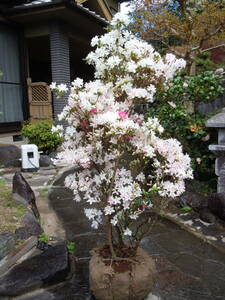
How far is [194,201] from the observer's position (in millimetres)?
4812

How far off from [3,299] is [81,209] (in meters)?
2.52

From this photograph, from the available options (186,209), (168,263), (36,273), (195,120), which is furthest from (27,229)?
(195,120)

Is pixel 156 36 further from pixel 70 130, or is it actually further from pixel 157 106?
pixel 70 130

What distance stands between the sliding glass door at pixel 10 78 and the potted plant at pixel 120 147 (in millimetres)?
7433

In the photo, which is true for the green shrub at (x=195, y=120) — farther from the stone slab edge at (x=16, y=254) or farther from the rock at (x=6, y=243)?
the rock at (x=6, y=243)

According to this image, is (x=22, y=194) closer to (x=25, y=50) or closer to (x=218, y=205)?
(x=218, y=205)

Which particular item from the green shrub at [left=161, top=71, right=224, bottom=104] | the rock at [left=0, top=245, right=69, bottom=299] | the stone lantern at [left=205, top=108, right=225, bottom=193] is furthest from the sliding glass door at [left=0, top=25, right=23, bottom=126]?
the rock at [left=0, top=245, right=69, bottom=299]

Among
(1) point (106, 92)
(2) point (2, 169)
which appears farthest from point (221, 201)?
(2) point (2, 169)

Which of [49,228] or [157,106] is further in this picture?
[157,106]

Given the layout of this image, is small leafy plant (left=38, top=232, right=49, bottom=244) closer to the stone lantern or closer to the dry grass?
the dry grass

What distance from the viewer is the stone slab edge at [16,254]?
2.91 meters

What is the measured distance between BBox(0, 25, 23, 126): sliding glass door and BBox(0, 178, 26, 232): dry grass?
5152 millimetres

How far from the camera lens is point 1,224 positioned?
11.8 feet

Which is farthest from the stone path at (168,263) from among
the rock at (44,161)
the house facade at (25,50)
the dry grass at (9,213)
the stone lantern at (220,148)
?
the house facade at (25,50)
